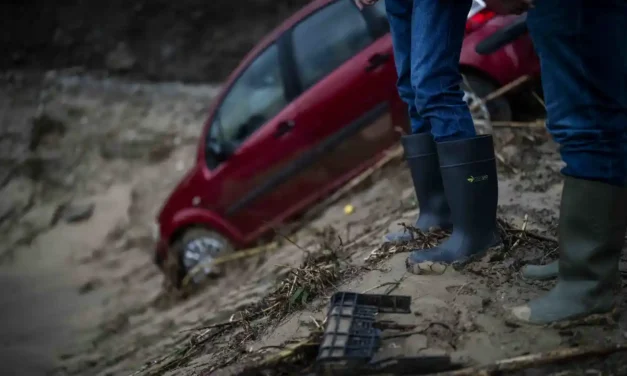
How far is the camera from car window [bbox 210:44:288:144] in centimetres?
510

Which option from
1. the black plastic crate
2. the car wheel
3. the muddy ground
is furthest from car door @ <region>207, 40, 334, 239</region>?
the black plastic crate

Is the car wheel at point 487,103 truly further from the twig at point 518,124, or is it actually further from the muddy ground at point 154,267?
the muddy ground at point 154,267

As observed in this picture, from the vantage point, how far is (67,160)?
27.7 ft

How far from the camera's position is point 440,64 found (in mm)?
2463

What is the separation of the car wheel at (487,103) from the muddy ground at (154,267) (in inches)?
8.8

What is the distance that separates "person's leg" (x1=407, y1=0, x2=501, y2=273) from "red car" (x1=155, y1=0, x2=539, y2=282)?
225 cm

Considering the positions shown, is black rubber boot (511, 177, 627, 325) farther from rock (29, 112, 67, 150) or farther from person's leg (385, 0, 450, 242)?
rock (29, 112, 67, 150)

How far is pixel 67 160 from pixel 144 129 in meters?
1.05

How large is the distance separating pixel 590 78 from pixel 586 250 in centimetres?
51

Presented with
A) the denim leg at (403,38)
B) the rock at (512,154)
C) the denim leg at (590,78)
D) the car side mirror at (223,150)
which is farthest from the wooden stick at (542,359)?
the car side mirror at (223,150)

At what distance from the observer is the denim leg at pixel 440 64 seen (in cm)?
243

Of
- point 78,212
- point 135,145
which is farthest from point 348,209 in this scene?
point 135,145

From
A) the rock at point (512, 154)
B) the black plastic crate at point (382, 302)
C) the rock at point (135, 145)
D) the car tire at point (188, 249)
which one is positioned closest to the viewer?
the black plastic crate at point (382, 302)

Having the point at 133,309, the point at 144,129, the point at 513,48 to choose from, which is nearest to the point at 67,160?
the point at 144,129
